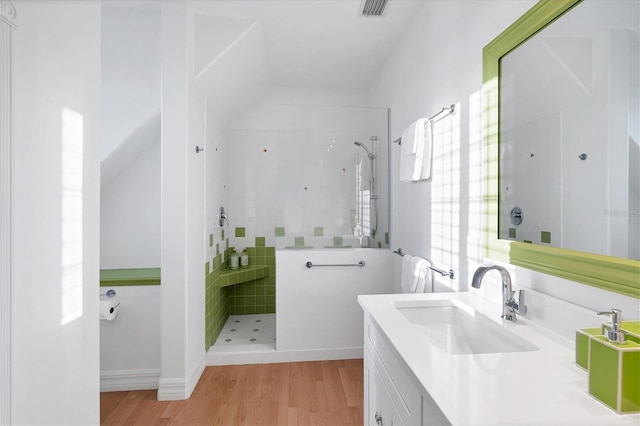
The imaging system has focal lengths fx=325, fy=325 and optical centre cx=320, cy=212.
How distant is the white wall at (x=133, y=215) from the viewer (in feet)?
8.91

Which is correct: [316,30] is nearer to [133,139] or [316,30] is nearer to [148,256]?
[133,139]

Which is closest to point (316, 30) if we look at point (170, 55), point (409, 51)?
point (409, 51)

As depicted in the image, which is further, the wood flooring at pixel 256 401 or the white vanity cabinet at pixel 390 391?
the wood flooring at pixel 256 401

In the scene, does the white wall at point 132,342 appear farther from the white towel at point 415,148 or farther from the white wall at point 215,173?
the white towel at point 415,148

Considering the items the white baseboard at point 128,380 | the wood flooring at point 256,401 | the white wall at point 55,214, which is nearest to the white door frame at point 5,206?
the white wall at point 55,214

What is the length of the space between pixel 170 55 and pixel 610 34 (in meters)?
2.22

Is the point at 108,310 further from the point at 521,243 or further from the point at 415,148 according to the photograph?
the point at 521,243

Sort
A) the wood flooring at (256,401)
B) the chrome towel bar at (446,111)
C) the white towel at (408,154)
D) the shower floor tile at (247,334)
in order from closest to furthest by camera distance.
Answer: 1. the chrome towel bar at (446,111)
2. the wood flooring at (256,401)
3. the white towel at (408,154)
4. the shower floor tile at (247,334)

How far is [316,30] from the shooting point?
252cm

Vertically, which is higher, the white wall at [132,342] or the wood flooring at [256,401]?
the white wall at [132,342]

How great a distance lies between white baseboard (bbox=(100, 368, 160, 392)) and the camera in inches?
89.5

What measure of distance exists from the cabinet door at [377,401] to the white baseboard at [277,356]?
1268 millimetres

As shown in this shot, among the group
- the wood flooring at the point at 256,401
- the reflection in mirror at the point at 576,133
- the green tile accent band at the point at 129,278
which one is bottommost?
the wood flooring at the point at 256,401

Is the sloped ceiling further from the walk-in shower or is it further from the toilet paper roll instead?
the toilet paper roll
